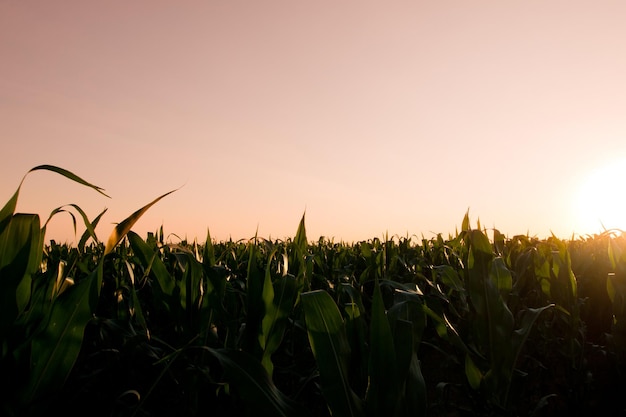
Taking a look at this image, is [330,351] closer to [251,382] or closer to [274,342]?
[251,382]

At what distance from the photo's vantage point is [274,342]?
1.60m

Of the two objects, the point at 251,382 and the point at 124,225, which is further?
the point at 124,225

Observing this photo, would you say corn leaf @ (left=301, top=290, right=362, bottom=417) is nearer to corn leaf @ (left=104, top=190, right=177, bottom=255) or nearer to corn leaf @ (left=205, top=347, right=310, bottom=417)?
corn leaf @ (left=205, top=347, right=310, bottom=417)

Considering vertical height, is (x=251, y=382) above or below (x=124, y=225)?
below

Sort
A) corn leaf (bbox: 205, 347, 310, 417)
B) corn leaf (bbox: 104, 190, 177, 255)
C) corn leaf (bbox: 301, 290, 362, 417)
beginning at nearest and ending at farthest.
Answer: corn leaf (bbox: 205, 347, 310, 417) < corn leaf (bbox: 301, 290, 362, 417) < corn leaf (bbox: 104, 190, 177, 255)

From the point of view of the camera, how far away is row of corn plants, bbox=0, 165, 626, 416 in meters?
1.20

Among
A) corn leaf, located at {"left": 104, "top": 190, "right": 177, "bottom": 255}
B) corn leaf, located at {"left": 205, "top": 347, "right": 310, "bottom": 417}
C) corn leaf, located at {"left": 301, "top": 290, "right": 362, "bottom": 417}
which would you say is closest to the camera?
corn leaf, located at {"left": 205, "top": 347, "right": 310, "bottom": 417}

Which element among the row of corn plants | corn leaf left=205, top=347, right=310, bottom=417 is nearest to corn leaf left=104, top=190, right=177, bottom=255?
the row of corn plants

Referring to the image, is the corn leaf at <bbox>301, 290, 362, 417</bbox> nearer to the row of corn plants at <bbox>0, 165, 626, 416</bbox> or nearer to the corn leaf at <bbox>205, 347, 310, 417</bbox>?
the row of corn plants at <bbox>0, 165, 626, 416</bbox>

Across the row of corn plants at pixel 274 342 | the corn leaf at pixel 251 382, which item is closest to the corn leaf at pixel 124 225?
the row of corn plants at pixel 274 342

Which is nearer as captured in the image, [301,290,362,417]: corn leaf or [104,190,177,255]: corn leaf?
[301,290,362,417]: corn leaf

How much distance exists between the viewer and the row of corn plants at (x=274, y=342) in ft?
3.93

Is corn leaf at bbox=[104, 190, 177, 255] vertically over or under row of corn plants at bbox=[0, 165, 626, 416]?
over

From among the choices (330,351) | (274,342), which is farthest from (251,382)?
(274,342)
